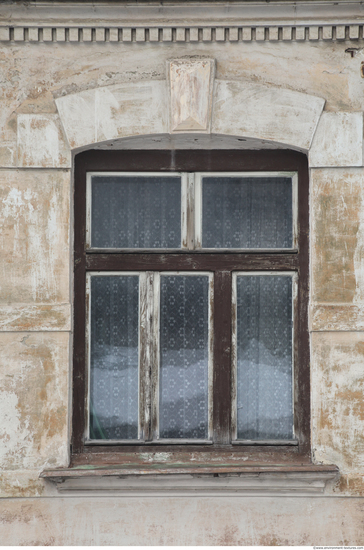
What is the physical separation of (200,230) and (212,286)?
367mm

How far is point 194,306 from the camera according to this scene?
14.1 ft

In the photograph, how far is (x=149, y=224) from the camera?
14.2 ft

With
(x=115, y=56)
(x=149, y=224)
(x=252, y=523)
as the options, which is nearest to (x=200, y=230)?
(x=149, y=224)

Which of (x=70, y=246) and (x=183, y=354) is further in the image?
(x=183, y=354)

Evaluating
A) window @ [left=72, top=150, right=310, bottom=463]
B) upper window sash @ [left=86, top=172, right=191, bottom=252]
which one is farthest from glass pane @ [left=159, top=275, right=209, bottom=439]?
upper window sash @ [left=86, top=172, right=191, bottom=252]

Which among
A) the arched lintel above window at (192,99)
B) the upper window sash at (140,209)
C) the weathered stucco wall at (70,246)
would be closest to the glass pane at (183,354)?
the upper window sash at (140,209)

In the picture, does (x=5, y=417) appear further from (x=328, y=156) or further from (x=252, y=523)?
(x=328, y=156)

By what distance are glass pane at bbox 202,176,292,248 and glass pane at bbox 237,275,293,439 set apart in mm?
259

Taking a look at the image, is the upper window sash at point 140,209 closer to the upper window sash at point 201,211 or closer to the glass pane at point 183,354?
the upper window sash at point 201,211

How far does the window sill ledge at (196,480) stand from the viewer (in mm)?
3943

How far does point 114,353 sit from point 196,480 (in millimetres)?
933

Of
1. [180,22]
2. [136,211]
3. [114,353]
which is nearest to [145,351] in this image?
[114,353]

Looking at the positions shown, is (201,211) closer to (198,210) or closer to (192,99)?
(198,210)

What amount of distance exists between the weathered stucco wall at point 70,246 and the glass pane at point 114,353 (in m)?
0.25
